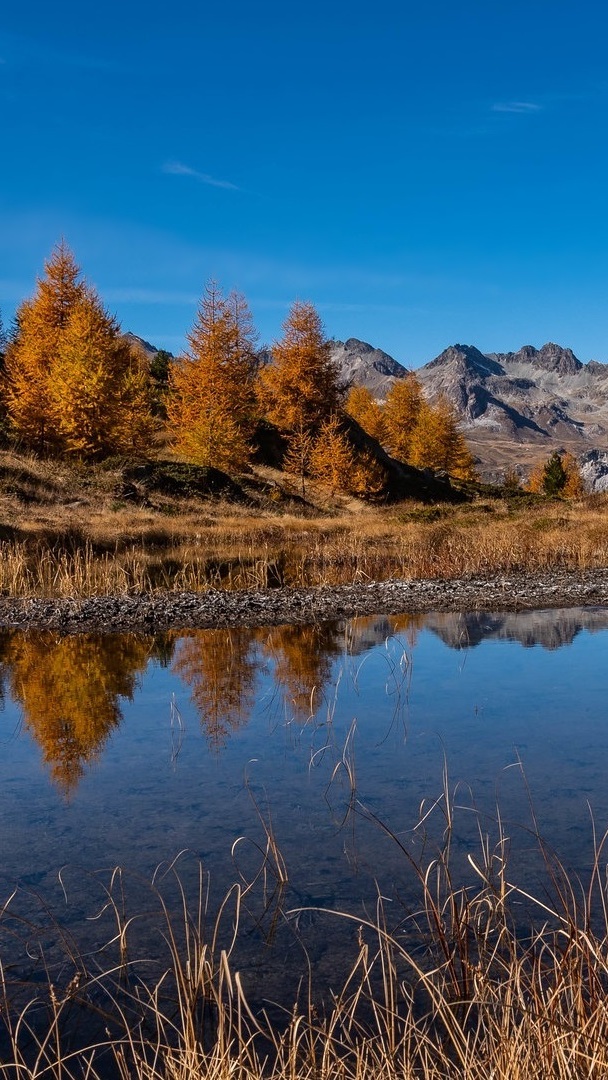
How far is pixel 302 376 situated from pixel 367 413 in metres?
23.3

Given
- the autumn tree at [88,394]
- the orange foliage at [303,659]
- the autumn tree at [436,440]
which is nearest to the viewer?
the orange foliage at [303,659]

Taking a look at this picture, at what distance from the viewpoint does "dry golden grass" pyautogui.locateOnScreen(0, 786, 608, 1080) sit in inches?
144

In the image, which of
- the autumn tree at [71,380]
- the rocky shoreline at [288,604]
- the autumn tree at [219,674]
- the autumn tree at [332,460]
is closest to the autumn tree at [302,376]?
the autumn tree at [332,460]

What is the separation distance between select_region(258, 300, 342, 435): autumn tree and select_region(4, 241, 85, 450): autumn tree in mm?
14140

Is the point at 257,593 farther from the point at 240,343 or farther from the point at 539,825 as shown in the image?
the point at 240,343

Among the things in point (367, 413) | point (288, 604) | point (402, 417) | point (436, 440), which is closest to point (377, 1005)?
point (288, 604)

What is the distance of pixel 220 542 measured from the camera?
1410 inches

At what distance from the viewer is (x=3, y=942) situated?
584cm

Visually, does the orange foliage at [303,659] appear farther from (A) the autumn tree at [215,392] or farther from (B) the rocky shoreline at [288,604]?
(A) the autumn tree at [215,392]

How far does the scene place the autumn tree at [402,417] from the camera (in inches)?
3255

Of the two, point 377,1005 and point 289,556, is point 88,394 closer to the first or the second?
point 289,556

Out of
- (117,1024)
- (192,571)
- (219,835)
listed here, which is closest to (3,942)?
(117,1024)

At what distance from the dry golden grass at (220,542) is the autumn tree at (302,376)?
1463 cm

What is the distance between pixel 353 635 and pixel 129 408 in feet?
117
